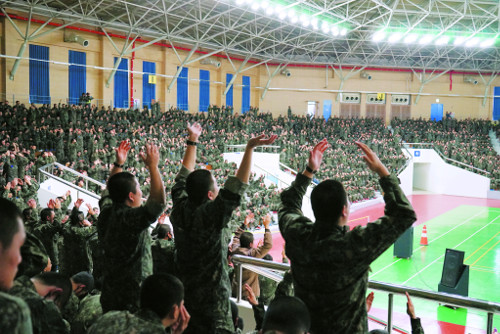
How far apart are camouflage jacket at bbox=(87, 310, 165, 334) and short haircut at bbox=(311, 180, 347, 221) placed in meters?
0.96

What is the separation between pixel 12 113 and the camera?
53.9ft

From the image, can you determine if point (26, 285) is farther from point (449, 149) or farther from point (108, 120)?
point (449, 149)

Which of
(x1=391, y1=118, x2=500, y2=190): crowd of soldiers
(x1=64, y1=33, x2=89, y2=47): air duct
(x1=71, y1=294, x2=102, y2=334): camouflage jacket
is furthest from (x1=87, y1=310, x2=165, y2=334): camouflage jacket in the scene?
(x1=391, y1=118, x2=500, y2=190): crowd of soldiers

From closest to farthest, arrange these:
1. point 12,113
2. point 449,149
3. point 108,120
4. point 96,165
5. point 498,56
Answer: point 96,165 < point 12,113 < point 108,120 < point 449,149 < point 498,56

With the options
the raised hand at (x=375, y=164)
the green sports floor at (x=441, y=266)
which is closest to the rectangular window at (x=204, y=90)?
the green sports floor at (x=441, y=266)

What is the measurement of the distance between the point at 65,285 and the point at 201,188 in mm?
1085

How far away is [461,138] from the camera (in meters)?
32.8

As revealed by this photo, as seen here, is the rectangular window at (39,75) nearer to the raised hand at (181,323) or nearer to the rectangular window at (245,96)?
the rectangular window at (245,96)

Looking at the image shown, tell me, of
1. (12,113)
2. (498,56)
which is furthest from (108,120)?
(498,56)

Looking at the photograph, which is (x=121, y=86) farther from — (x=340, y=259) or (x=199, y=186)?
(x=340, y=259)

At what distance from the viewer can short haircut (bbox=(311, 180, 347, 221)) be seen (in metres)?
2.37

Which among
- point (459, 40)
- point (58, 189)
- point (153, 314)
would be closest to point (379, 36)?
point (459, 40)

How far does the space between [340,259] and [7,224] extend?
1.49 meters

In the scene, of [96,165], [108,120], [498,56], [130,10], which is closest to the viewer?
[96,165]
